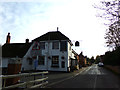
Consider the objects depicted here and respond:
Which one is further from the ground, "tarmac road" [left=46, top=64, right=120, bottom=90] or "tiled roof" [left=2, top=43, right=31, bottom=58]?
"tiled roof" [left=2, top=43, right=31, bottom=58]

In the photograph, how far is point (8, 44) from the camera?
32.6 meters

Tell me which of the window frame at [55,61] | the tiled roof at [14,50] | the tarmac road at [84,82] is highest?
the tiled roof at [14,50]

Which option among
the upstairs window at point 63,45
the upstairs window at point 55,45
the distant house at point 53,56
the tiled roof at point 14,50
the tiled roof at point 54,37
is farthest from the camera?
the tiled roof at point 14,50

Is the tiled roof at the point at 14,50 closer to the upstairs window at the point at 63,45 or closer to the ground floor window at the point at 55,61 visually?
the ground floor window at the point at 55,61

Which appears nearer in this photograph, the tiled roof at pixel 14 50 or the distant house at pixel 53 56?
the distant house at pixel 53 56

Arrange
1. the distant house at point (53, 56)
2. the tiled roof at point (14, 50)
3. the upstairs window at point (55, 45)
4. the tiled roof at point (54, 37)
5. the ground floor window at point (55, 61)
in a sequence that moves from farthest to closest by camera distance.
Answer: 1. the tiled roof at point (14, 50)
2. the tiled roof at point (54, 37)
3. the upstairs window at point (55, 45)
4. the ground floor window at point (55, 61)
5. the distant house at point (53, 56)

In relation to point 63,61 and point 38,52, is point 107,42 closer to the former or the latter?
point 63,61

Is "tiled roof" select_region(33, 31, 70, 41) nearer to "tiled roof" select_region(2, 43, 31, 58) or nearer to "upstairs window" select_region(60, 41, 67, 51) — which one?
"upstairs window" select_region(60, 41, 67, 51)

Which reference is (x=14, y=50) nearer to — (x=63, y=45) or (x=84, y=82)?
(x=63, y=45)

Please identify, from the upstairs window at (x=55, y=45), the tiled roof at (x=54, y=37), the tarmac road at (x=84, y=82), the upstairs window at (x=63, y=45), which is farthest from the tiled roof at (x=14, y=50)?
the tarmac road at (x=84, y=82)

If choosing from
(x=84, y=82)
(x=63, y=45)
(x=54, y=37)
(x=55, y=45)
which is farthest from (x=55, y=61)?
(x=84, y=82)

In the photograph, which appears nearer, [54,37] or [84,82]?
[84,82]

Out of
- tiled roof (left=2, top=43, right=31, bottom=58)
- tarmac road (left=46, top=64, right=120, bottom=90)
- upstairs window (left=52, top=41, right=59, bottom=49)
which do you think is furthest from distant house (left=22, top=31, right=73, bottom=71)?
tarmac road (left=46, top=64, right=120, bottom=90)

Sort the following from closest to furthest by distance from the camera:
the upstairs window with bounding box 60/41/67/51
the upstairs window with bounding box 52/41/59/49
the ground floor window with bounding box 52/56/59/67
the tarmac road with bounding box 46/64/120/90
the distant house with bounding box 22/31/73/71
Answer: the tarmac road with bounding box 46/64/120/90 < the distant house with bounding box 22/31/73/71 < the ground floor window with bounding box 52/56/59/67 < the upstairs window with bounding box 60/41/67/51 < the upstairs window with bounding box 52/41/59/49
